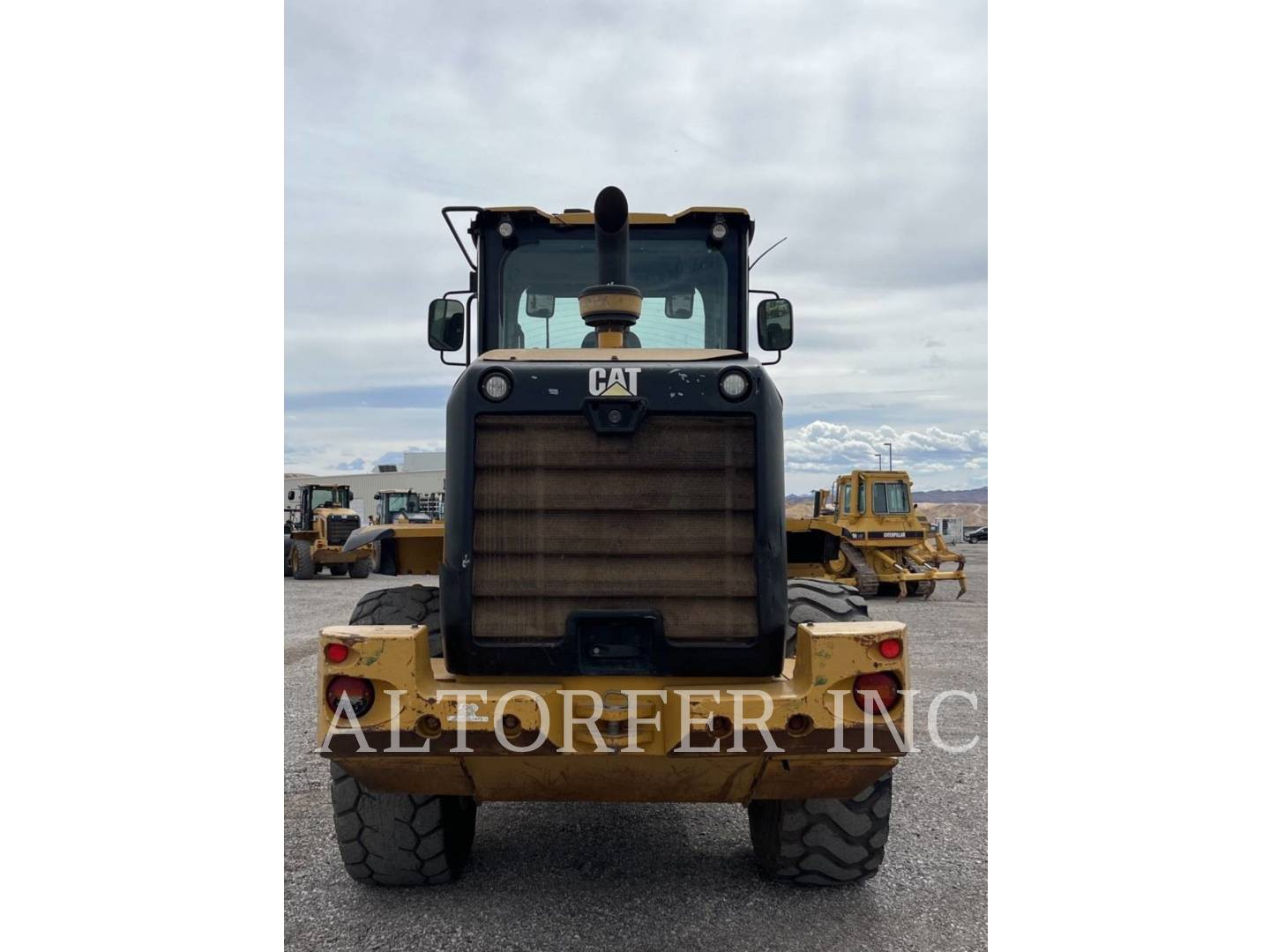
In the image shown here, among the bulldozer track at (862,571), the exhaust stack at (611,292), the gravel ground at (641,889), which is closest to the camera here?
the gravel ground at (641,889)

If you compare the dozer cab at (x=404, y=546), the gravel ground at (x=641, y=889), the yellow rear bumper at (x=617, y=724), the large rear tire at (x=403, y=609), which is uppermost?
the dozer cab at (x=404, y=546)

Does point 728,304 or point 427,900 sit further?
point 728,304

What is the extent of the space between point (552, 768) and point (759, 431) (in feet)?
4.71

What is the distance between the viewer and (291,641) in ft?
39.2

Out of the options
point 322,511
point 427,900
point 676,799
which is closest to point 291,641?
point 427,900

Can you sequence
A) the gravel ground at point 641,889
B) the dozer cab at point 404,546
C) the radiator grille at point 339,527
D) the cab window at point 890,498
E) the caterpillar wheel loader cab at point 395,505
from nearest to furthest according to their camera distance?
the gravel ground at point 641,889 < the dozer cab at point 404,546 < the cab window at point 890,498 < the radiator grille at point 339,527 < the caterpillar wheel loader cab at point 395,505

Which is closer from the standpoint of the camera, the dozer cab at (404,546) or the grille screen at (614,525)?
the grille screen at (614,525)

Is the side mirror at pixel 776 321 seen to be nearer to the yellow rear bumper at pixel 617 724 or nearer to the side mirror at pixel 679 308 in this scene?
the side mirror at pixel 679 308

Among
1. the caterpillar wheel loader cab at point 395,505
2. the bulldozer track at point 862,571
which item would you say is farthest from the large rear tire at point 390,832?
the caterpillar wheel loader cab at point 395,505

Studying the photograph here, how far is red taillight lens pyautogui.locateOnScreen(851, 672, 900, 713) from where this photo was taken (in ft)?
10.6

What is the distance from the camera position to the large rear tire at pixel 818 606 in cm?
385

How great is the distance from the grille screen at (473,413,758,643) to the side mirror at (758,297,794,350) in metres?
1.50

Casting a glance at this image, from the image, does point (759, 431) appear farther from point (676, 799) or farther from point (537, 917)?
point (537, 917)

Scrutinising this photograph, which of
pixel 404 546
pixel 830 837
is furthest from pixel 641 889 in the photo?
pixel 404 546
